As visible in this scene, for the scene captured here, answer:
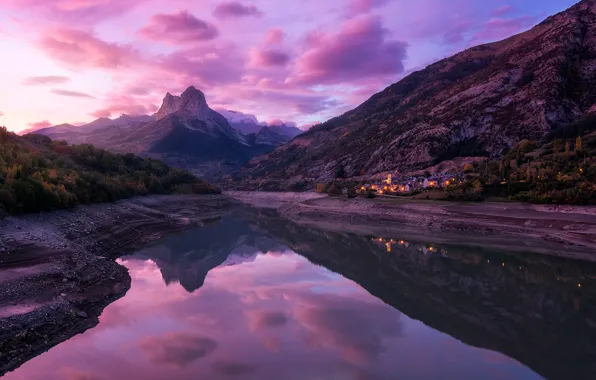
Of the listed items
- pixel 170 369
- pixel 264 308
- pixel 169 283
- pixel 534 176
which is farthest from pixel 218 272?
pixel 534 176

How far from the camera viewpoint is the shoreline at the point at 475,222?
35719 mm

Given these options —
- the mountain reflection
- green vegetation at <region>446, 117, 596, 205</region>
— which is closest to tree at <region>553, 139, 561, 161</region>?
green vegetation at <region>446, 117, 596, 205</region>

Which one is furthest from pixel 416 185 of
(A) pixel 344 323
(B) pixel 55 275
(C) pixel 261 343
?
(B) pixel 55 275

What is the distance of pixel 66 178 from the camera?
43125 mm

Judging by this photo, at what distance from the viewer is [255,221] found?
7088 cm

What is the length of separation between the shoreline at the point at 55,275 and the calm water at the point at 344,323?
83cm

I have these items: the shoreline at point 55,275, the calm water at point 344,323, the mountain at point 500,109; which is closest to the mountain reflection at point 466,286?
the calm water at point 344,323

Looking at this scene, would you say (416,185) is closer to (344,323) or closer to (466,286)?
(466,286)

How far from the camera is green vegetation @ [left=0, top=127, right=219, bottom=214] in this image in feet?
103

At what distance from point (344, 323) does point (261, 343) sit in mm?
4286

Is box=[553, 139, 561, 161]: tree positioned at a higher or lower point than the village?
higher

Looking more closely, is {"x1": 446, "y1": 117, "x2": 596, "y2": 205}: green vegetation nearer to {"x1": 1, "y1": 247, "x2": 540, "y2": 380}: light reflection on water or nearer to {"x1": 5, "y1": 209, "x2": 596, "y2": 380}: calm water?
{"x1": 5, "y1": 209, "x2": 596, "y2": 380}: calm water

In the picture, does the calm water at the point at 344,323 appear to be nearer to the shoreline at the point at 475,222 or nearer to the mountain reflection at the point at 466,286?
the mountain reflection at the point at 466,286

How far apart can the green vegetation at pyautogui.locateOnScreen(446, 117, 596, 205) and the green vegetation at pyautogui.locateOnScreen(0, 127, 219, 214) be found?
49.1m
